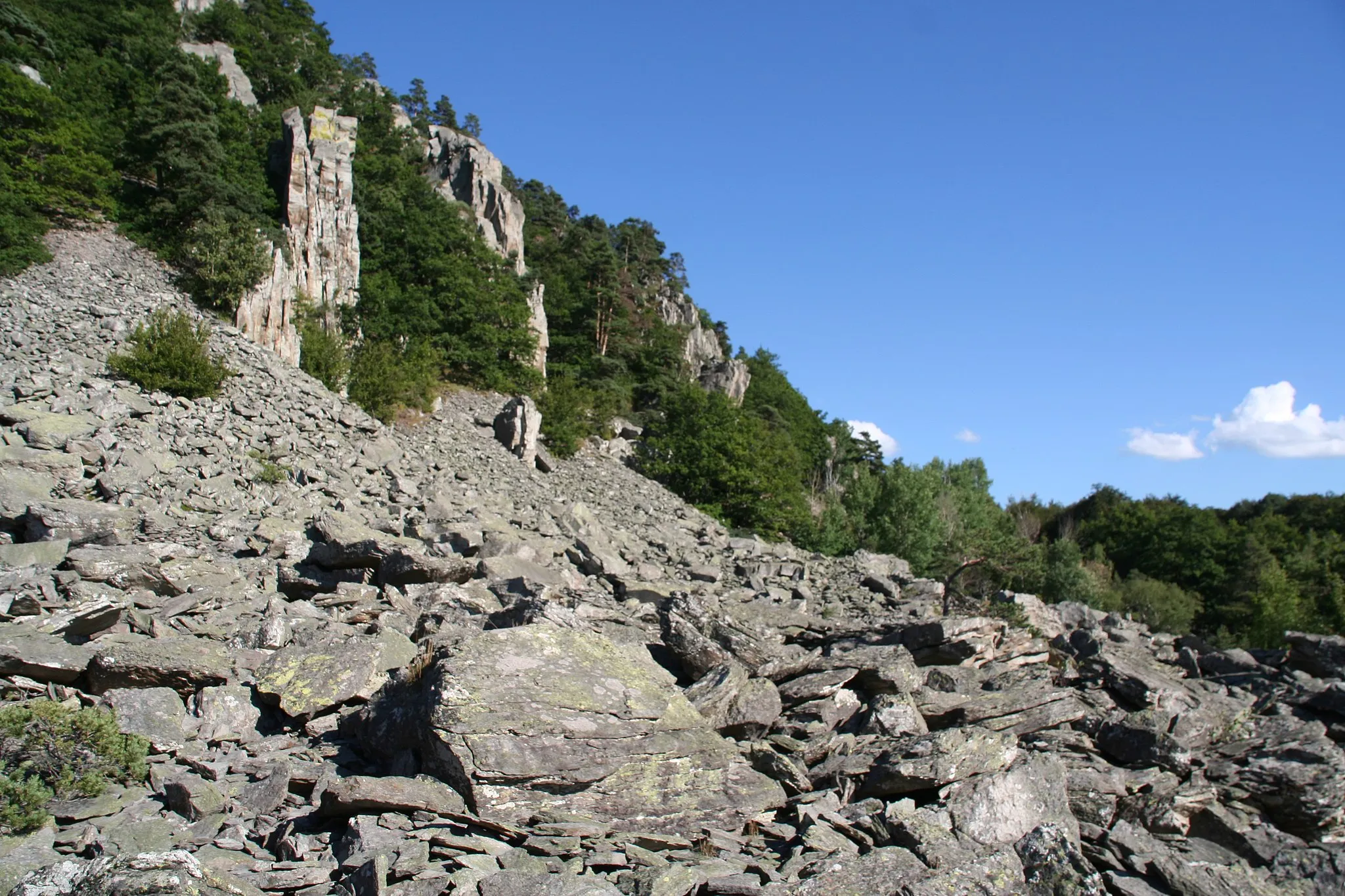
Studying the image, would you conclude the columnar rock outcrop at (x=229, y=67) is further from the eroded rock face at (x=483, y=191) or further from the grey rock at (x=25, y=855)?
the grey rock at (x=25, y=855)

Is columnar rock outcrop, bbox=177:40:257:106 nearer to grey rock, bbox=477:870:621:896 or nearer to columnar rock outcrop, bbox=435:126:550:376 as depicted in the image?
columnar rock outcrop, bbox=435:126:550:376

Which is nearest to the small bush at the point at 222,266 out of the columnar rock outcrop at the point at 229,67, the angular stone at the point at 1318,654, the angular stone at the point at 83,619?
the columnar rock outcrop at the point at 229,67

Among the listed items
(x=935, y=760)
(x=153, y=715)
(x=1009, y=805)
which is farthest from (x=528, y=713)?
(x=1009, y=805)

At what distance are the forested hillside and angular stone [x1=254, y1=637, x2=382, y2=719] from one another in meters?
12.6

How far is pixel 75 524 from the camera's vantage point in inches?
417

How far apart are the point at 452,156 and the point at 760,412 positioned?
30171 millimetres

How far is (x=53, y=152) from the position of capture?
27453mm

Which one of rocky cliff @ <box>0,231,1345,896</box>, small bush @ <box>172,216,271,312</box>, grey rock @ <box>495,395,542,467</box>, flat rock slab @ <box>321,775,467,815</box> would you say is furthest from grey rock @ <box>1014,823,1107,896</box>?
small bush @ <box>172,216,271,312</box>

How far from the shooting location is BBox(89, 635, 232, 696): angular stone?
7246mm

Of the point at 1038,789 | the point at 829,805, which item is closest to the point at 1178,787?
the point at 1038,789

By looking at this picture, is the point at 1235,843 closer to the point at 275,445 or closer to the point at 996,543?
the point at 275,445

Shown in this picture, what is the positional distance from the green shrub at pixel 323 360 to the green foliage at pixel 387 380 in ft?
1.96

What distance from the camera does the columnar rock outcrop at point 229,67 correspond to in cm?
3884

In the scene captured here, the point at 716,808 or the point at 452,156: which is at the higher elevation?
the point at 452,156
